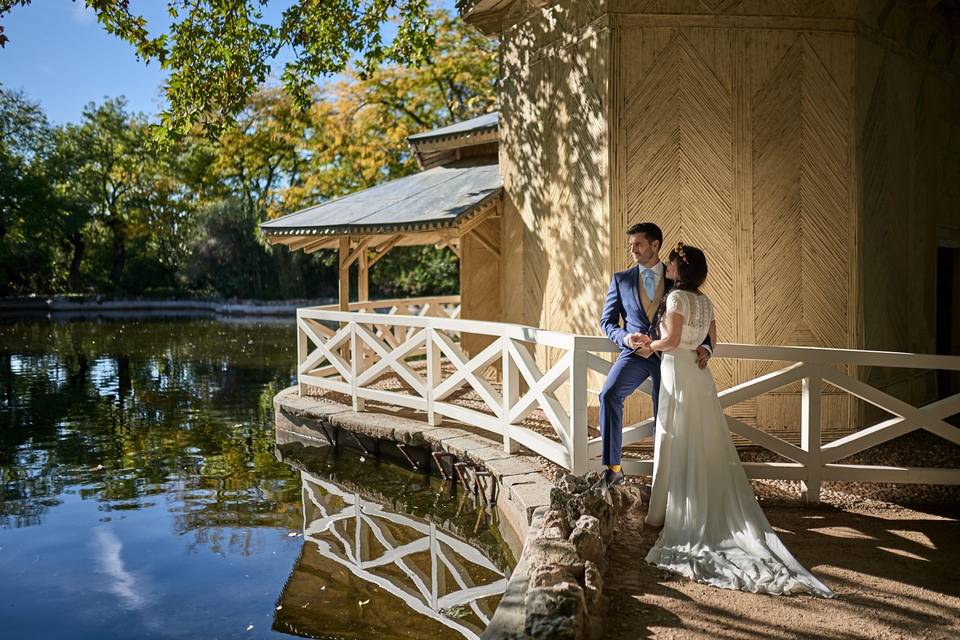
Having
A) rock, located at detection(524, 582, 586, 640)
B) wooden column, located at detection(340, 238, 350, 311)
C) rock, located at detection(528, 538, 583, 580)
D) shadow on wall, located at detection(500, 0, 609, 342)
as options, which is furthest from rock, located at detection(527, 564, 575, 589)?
wooden column, located at detection(340, 238, 350, 311)

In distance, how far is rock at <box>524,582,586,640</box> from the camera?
3602mm

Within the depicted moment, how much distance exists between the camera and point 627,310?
20.1 ft

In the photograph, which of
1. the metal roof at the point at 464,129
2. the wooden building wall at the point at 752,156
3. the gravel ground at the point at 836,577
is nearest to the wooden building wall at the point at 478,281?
the metal roof at the point at 464,129

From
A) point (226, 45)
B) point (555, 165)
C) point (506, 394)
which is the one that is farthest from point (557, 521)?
point (226, 45)

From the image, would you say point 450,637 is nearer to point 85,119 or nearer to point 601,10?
point 601,10

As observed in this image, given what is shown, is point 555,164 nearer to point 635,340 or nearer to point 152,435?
point 635,340

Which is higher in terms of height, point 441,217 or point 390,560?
point 441,217

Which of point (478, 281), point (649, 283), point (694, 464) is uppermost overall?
point (478, 281)

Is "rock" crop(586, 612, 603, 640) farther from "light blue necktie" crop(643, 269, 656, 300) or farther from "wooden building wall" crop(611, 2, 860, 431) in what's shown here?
"wooden building wall" crop(611, 2, 860, 431)

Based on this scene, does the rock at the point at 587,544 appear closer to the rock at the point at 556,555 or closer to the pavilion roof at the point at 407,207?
the rock at the point at 556,555

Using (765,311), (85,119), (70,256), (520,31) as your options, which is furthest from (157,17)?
(765,311)

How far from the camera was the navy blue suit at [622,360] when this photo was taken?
6.03m

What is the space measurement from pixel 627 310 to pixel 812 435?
1908mm

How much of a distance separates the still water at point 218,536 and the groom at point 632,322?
145cm
